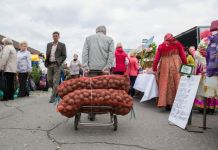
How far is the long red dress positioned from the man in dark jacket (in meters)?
3.03

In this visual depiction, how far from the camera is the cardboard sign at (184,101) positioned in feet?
18.9

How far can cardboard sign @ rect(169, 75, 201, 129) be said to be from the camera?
575 centimetres

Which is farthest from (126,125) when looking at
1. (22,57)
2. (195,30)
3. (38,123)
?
(195,30)

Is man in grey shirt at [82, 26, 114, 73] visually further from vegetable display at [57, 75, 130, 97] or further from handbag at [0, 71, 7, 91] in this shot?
handbag at [0, 71, 7, 91]

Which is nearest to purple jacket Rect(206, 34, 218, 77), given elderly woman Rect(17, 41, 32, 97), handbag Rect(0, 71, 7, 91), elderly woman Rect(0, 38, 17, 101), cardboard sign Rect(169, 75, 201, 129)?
cardboard sign Rect(169, 75, 201, 129)

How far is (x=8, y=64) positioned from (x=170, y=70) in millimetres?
5430

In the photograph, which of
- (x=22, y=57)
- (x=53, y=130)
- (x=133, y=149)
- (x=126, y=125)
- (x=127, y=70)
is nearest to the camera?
(x=133, y=149)

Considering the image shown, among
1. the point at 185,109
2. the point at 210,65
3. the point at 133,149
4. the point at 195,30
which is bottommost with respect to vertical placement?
the point at 133,149

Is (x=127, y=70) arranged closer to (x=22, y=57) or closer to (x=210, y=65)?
(x=22, y=57)

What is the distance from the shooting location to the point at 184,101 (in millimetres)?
6020

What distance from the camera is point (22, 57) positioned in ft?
38.4

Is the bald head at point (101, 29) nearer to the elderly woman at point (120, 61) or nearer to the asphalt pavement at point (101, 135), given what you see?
the asphalt pavement at point (101, 135)

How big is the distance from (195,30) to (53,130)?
36.3ft

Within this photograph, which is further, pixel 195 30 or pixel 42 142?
pixel 195 30
